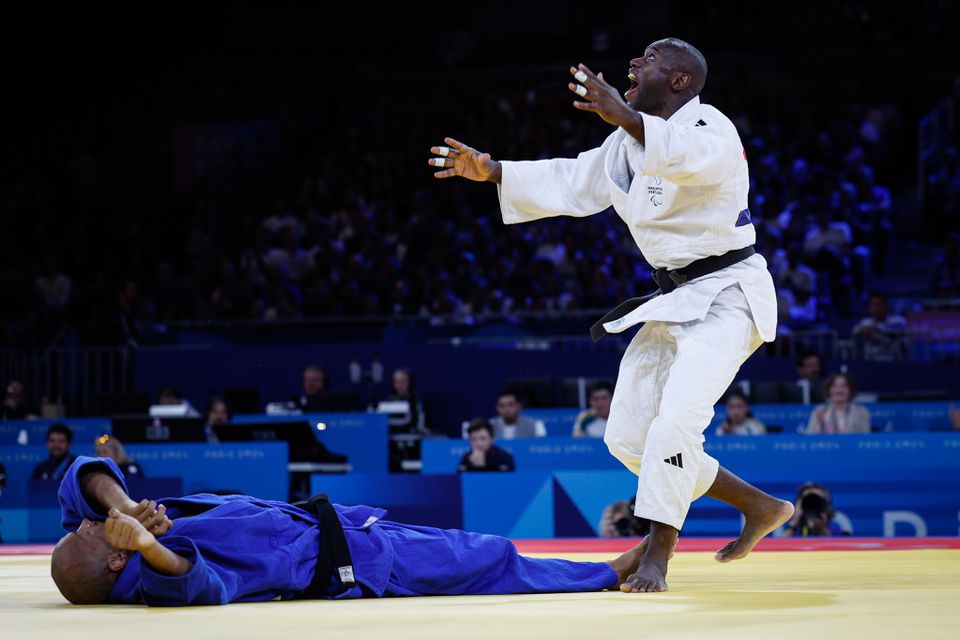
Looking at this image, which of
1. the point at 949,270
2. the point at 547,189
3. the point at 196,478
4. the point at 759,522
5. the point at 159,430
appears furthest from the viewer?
the point at 949,270

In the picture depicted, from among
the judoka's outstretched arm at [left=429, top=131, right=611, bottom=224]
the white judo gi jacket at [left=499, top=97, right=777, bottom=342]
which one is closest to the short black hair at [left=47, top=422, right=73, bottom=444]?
the judoka's outstretched arm at [left=429, top=131, right=611, bottom=224]

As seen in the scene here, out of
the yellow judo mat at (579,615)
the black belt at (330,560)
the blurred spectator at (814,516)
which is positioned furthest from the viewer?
the blurred spectator at (814,516)

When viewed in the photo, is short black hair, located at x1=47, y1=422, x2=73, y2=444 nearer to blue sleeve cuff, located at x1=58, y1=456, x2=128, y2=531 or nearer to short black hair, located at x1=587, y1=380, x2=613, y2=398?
short black hair, located at x1=587, y1=380, x2=613, y2=398

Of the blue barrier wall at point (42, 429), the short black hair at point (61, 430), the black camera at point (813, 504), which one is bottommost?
the black camera at point (813, 504)

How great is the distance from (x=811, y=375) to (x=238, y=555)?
25.4 feet

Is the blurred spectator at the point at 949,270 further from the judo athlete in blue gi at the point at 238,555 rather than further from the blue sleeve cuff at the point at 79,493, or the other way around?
the blue sleeve cuff at the point at 79,493

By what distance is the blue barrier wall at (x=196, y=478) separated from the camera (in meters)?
8.29

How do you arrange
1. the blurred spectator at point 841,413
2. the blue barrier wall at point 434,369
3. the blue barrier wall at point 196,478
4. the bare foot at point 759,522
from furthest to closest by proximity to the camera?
the blue barrier wall at point 434,369, the blurred spectator at point 841,413, the blue barrier wall at point 196,478, the bare foot at point 759,522

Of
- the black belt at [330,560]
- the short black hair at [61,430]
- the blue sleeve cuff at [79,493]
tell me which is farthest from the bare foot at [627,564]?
the short black hair at [61,430]

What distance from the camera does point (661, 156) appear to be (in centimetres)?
347

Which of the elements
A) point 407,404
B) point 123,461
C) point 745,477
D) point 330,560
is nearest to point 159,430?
point 123,461

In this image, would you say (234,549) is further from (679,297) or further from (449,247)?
(449,247)

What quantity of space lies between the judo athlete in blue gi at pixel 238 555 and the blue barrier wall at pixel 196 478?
4950 mm

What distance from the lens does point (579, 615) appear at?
2734 millimetres
